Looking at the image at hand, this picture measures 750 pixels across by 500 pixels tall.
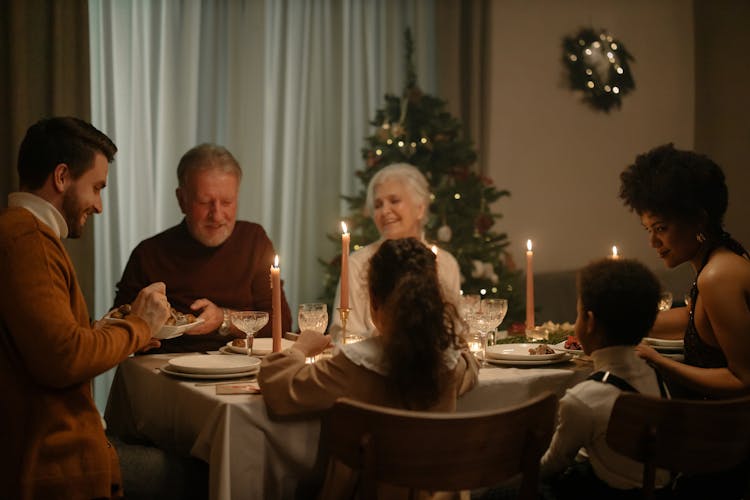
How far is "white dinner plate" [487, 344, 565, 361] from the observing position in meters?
2.38

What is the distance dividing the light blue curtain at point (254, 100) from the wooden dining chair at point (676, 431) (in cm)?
338

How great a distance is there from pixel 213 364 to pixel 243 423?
15.6 inches

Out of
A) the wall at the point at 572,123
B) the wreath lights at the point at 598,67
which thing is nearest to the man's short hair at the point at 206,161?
the wall at the point at 572,123

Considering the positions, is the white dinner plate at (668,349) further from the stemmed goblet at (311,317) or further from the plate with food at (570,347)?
the stemmed goblet at (311,317)

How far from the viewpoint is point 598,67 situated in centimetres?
628

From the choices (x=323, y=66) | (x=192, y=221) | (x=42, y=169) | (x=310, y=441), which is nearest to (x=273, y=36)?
(x=323, y=66)

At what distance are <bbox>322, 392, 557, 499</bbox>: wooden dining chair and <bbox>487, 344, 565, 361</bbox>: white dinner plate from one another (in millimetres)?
657

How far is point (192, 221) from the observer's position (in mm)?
3322

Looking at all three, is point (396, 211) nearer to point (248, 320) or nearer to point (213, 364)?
point (248, 320)

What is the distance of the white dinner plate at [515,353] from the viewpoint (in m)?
2.38

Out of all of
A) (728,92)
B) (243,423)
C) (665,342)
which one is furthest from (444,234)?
(728,92)

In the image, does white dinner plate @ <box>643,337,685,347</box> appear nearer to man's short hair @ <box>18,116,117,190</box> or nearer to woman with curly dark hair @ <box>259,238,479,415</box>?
woman with curly dark hair @ <box>259,238,479,415</box>

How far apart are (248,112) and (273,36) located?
530 mm

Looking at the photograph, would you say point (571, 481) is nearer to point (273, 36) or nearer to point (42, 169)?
point (42, 169)
